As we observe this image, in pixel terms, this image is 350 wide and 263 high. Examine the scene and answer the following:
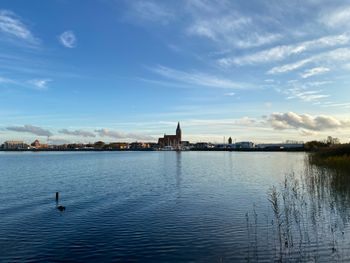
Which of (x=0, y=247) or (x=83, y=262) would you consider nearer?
(x=83, y=262)

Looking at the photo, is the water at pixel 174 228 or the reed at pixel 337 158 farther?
the reed at pixel 337 158

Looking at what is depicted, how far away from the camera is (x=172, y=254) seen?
17422 millimetres

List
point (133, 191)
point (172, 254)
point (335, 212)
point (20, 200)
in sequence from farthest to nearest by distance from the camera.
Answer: point (133, 191), point (20, 200), point (335, 212), point (172, 254)

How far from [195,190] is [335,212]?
61.3ft

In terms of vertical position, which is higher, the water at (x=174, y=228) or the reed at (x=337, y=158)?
the reed at (x=337, y=158)

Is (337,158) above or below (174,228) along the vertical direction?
above

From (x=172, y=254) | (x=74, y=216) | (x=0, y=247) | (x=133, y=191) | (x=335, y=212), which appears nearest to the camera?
(x=172, y=254)

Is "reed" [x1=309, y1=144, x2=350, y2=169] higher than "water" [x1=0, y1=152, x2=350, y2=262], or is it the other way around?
"reed" [x1=309, y1=144, x2=350, y2=169]

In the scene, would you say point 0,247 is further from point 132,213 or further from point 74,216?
point 132,213

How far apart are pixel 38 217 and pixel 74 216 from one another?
2.60 meters

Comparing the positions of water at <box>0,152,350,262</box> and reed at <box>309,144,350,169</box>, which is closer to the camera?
water at <box>0,152,350,262</box>

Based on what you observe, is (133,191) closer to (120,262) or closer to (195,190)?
(195,190)

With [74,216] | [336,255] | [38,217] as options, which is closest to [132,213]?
[74,216]

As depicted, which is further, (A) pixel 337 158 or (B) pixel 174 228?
(A) pixel 337 158
